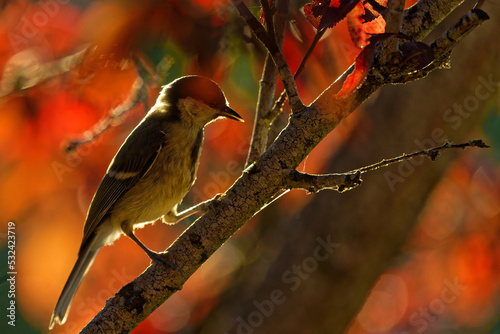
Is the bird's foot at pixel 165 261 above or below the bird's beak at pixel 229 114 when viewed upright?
below

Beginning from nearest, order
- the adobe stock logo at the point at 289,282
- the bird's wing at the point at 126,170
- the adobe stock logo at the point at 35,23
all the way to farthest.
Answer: the bird's wing at the point at 126,170 < the adobe stock logo at the point at 35,23 < the adobe stock logo at the point at 289,282

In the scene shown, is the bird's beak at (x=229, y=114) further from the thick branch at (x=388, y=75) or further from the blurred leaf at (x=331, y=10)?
the blurred leaf at (x=331, y=10)

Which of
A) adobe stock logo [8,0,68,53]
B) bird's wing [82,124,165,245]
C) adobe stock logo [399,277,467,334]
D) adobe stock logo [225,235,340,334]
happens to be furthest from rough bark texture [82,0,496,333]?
adobe stock logo [399,277,467,334]

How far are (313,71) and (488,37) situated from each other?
1.21 metres

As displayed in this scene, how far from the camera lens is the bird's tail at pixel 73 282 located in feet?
9.52

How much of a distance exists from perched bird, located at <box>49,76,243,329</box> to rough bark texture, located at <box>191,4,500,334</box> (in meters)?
0.95

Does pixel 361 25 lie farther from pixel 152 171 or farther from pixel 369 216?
pixel 369 216

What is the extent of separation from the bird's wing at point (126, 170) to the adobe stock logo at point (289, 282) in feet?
3.83

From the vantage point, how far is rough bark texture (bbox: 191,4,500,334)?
11.6 ft

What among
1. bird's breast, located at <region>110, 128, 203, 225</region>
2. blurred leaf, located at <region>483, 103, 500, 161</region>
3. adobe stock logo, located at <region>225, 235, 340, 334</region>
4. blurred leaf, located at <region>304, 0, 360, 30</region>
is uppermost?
blurred leaf, located at <region>304, 0, 360, 30</region>

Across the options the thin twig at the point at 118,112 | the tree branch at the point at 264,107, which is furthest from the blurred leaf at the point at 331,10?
the thin twig at the point at 118,112

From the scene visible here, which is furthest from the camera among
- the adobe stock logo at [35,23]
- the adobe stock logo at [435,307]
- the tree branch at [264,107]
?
the adobe stock logo at [435,307]

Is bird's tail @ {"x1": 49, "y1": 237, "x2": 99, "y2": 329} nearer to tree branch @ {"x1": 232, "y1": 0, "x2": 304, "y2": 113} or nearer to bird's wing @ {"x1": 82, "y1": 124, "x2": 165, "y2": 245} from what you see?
bird's wing @ {"x1": 82, "y1": 124, "x2": 165, "y2": 245}

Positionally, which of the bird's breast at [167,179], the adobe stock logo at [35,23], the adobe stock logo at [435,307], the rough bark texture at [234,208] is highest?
the adobe stock logo at [35,23]
